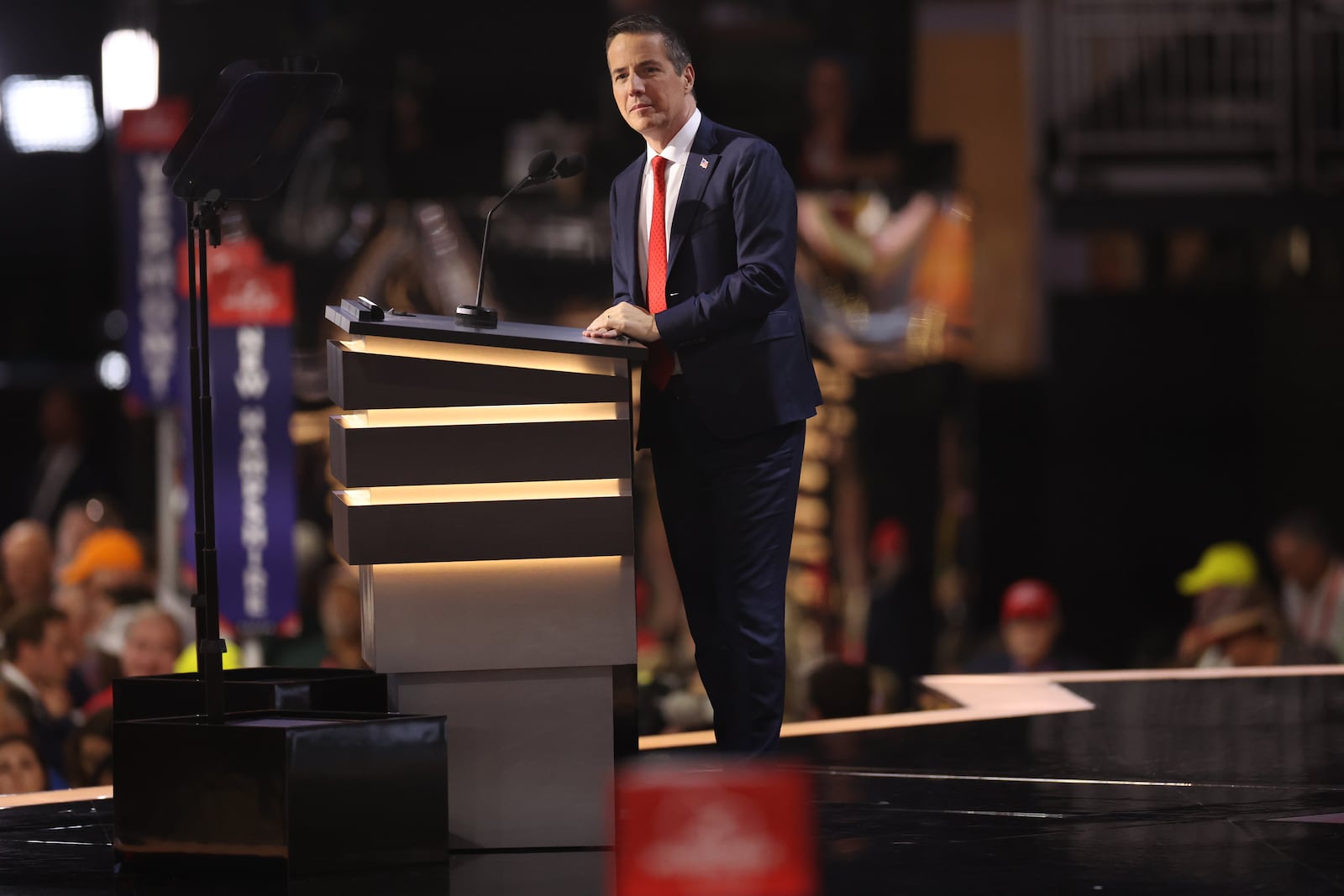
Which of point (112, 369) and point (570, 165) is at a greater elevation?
point (112, 369)

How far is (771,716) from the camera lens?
3143 mm

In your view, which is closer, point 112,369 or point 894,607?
point 894,607

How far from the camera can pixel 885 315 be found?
7.58 meters

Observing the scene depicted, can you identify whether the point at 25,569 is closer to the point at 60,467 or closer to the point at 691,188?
the point at 60,467

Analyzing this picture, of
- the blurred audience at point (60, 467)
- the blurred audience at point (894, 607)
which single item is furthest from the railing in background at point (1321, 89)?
the blurred audience at point (60, 467)

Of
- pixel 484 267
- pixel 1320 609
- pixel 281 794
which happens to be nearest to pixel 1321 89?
pixel 1320 609

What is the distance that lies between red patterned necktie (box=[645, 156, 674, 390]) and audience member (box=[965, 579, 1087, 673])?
3.53 meters

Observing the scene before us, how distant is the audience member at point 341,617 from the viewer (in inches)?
259

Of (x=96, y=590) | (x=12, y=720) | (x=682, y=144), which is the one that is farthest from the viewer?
(x=96, y=590)

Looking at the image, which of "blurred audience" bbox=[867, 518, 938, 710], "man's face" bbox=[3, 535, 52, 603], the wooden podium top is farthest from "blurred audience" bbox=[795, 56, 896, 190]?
the wooden podium top

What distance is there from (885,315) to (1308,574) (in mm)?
1989

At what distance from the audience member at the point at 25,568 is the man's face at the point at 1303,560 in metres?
5.09

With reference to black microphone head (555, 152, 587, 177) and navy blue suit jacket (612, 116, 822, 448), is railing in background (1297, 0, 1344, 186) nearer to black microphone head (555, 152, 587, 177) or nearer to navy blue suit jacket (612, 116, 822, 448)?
navy blue suit jacket (612, 116, 822, 448)

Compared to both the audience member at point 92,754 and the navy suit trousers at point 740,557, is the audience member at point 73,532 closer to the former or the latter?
the audience member at point 92,754
